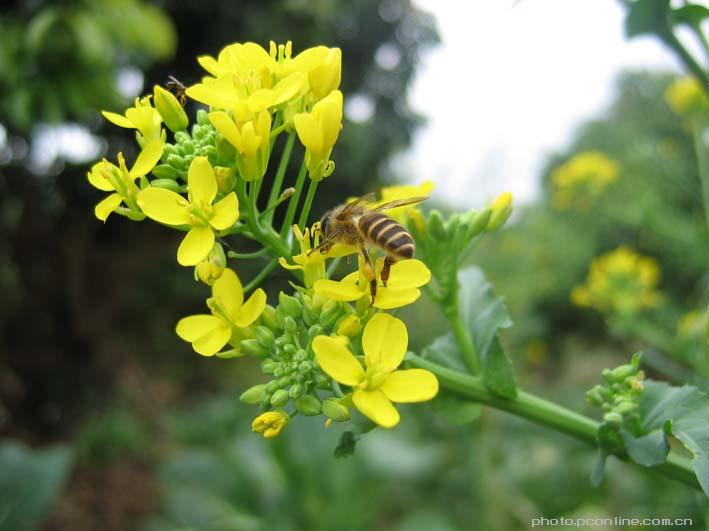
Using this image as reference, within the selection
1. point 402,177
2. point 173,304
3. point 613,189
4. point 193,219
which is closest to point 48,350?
point 173,304

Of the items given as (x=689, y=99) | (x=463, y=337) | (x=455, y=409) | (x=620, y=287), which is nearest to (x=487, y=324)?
(x=463, y=337)

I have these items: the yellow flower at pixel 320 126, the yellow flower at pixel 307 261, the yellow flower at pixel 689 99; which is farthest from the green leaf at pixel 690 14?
the yellow flower at pixel 689 99

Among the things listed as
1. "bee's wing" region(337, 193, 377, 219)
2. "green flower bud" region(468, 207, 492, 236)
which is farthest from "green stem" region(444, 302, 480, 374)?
"bee's wing" region(337, 193, 377, 219)

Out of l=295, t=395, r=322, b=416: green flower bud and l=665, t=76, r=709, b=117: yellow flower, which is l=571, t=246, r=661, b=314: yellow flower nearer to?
l=665, t=76, r=709, b=117: yellow flower

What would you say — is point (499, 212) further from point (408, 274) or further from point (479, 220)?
point (408, 274)

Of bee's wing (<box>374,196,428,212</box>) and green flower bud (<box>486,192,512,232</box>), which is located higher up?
bee's wing (<box>374,196,428,212</box>)

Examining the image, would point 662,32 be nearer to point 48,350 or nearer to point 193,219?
point 193,219
